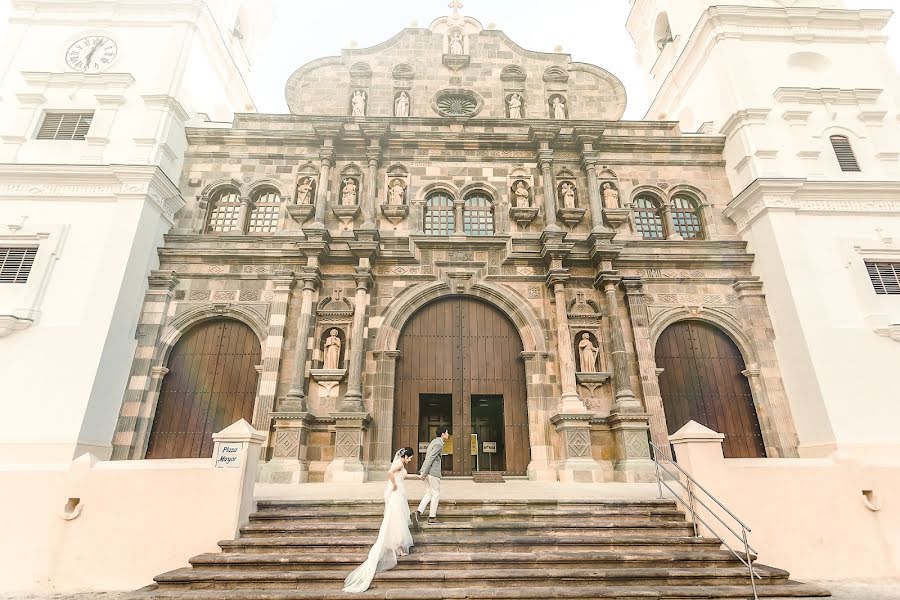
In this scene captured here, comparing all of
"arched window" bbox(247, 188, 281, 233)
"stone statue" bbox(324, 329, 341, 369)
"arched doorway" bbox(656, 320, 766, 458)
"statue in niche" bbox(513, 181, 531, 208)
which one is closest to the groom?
"stone statue" bbox(324, 329, 341, 369)

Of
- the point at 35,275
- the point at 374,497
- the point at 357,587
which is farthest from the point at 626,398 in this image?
the point at 35,275

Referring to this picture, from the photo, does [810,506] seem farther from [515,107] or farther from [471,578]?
[515,107]

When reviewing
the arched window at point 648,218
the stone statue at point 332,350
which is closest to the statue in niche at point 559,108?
the arched window at point 648,218

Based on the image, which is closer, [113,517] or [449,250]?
[113,517]

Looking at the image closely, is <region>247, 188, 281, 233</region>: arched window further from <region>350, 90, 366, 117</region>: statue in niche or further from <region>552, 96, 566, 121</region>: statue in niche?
<region>552, 96, 566, 121</region>: statue in niche

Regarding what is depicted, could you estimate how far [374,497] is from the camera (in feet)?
25.8

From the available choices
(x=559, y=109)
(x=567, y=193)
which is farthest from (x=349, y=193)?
(x=559, y=109)

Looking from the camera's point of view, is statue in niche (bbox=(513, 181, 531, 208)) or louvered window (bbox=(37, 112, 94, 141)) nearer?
louvered window (bbox=(37, 112, 94, 141))

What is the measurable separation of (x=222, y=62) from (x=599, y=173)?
14840mm

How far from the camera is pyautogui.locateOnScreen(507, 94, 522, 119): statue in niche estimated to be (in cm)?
1535

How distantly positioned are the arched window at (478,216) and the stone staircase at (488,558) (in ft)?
28.3

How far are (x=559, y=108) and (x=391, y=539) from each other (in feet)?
47.6

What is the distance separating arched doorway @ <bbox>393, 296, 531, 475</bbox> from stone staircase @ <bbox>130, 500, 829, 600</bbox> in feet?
14.6

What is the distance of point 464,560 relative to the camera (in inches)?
237
